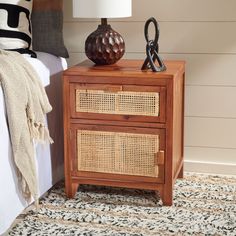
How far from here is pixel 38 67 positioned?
2.31 m

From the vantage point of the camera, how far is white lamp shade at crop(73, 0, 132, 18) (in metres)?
2.26

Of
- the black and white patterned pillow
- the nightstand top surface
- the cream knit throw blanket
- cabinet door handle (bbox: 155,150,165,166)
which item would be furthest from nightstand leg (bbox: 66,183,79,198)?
the black and white patterned pillow

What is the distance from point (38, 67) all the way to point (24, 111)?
33 cm

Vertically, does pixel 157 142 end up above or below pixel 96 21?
below

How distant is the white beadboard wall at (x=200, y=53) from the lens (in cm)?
260

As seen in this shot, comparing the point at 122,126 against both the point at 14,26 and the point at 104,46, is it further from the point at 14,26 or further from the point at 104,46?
the point at 14,26

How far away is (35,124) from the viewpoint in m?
2.13

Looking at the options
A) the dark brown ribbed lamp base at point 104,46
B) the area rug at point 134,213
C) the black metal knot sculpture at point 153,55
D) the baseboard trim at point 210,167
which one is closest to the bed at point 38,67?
the area rug at point 134,213

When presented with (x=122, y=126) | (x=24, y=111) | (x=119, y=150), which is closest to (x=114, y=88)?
(x=122, y=126)

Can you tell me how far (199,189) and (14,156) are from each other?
0.97 meters

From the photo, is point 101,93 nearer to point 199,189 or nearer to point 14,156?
point 14,156

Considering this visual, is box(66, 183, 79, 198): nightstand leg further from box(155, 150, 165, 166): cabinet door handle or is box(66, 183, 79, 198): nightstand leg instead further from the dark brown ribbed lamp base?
the dark brown ribbed lamp base

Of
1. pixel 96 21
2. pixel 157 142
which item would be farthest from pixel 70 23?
pixel 157 142

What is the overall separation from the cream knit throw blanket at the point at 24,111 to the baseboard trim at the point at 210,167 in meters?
0.92
